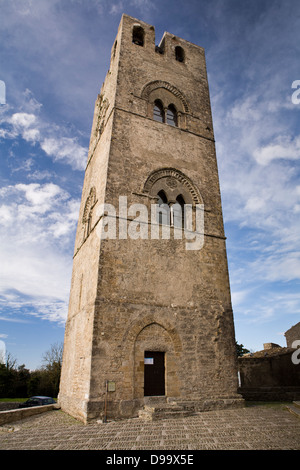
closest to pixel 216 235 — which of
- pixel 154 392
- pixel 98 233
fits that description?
pixel 98 233

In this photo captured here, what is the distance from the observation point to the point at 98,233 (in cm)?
984

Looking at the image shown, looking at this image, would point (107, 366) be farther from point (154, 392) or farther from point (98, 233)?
point (98, 233)

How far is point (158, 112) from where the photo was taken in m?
13.5

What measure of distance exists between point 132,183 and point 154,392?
22.5 ft

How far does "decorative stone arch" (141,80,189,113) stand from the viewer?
13.2 metres

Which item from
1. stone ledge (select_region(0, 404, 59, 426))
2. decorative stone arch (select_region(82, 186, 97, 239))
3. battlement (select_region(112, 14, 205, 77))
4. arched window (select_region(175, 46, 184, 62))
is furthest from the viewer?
arched window (select_region(175, 46, 184, 62))

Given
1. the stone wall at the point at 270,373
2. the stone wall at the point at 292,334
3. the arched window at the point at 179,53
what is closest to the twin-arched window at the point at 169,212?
the stone wall at the point at 270,373

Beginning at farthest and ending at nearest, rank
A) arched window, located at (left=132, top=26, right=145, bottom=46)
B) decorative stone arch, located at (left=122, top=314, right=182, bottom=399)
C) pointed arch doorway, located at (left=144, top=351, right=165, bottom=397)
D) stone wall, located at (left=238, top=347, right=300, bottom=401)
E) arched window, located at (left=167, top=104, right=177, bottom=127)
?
1. arched window, located at (left=132, top=26, right=145, bottom=46)
2. stone wall, located at (left=238, top=347, right=300, bottom=401)
3. arched window, located at (left=167, top=104, right=177, bottom=127)
4. pointed arch doorway, located at (left=144, top=351, right=165, bottom=397)
5. decorative stone arch, located at (left=122, top=314, right=182, bottom=399)

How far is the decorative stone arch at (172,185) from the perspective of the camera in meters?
11.2

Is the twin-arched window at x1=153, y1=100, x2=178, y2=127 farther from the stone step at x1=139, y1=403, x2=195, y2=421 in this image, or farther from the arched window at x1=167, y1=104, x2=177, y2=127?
the stone step at x1=139, y1=403, x2=195, y2=421

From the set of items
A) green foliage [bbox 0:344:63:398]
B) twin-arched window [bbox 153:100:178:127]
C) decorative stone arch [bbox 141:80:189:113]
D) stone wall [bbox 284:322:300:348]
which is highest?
decorative stone arch [bbox 141:80:189:113]

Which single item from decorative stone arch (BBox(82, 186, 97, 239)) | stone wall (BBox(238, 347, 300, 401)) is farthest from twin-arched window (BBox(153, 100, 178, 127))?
stone wall (BBox(238, 347, 300, 401))

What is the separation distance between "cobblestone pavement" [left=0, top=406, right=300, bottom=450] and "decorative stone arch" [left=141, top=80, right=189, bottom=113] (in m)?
12.1

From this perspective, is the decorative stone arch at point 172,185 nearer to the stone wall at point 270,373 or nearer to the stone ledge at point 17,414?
the stone ledge at point 17,414
